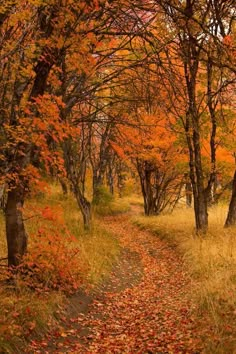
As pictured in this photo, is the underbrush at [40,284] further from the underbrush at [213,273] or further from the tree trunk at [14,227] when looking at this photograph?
the underbrush at [213,273]

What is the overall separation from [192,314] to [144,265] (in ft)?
16.3

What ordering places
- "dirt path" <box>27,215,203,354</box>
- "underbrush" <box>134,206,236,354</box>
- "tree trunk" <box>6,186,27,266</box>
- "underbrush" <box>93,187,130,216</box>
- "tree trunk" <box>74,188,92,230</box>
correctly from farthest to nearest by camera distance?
"underbrush" <box>93,187,130,216</box> < "tree trunk" <box>74,188,92,230</box> < "tree trunk" <box>6,186,27,266</box> < "dirt path" <box>27,215,203,354</box> < "underbrush" <box>134,206,236,354</box>

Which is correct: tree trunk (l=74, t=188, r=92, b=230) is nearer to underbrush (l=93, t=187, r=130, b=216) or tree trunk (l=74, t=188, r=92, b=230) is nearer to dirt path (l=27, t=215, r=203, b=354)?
dirt path (l=27, t=215, r=203, b=354)

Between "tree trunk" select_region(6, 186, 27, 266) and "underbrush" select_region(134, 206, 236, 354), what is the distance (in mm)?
3094

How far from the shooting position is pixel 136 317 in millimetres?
7137

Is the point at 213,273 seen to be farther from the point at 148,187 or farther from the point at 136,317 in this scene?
the point at 148,187

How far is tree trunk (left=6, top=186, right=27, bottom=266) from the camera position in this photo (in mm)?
6715

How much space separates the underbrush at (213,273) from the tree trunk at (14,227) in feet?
10.1

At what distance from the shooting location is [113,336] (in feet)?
20.4

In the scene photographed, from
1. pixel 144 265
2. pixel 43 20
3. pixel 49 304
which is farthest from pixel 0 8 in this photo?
pixel 144 265

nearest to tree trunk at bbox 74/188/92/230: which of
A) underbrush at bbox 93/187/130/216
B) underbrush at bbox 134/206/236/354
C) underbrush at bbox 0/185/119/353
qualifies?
underbrush at bbox 134/206/236/354

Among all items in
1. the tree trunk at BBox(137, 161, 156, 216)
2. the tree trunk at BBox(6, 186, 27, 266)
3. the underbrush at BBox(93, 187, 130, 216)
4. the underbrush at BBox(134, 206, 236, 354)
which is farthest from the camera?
the underbrush at BBox(93, 187, 130, 216)

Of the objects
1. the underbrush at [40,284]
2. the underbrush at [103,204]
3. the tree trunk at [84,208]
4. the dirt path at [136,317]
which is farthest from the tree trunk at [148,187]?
the underbrush at [40,284]

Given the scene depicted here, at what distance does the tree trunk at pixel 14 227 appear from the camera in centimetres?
671
